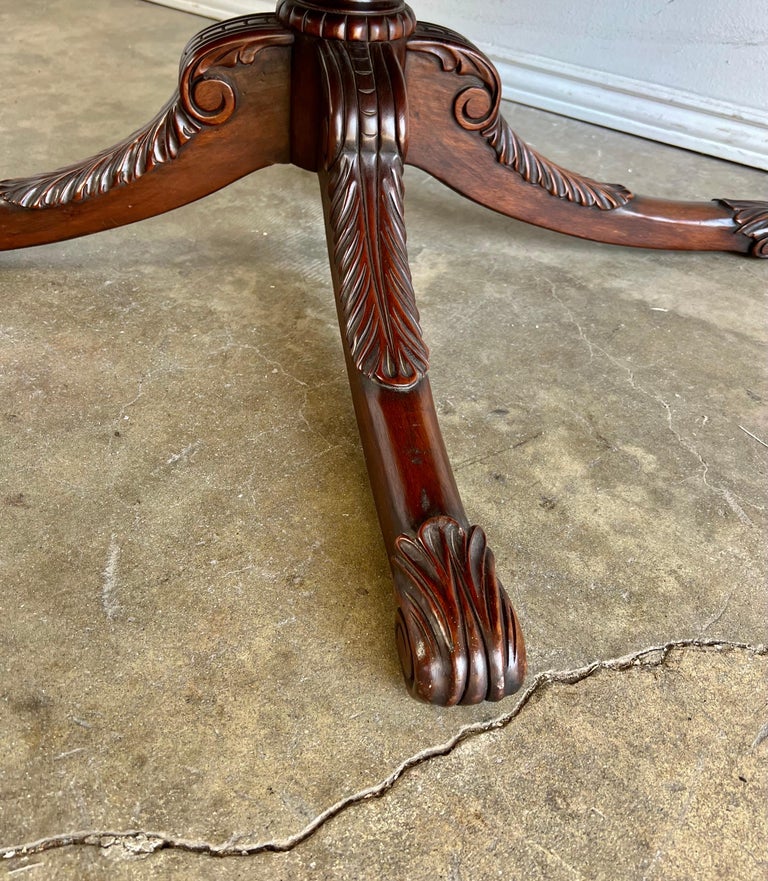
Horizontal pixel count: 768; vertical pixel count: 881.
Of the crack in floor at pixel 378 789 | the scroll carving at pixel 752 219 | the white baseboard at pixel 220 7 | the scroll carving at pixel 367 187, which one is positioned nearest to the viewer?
the crack in floor at pixel 378 789

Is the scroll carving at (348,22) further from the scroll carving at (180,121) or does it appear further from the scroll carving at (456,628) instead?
the scroll carving at (456,628)

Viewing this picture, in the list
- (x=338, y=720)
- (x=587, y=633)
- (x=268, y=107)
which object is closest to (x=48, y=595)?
(x=338, y=720)

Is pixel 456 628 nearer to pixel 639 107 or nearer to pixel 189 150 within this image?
pixel 189 150

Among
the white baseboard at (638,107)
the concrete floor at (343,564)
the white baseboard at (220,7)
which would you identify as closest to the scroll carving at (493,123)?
the concrete floor at (343,564)

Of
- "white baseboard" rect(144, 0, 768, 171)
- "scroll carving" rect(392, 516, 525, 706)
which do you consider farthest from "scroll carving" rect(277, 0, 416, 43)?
"white baseboard" rect(144, 0, 768, 171)

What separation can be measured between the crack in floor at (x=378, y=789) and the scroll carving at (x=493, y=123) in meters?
0.58

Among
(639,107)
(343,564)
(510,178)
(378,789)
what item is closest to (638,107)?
(639,107)

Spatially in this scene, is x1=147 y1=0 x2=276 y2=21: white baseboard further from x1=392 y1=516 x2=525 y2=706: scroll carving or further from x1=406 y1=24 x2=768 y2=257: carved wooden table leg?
x1=392 y1=516 x2=525 y2=706: scroll carving

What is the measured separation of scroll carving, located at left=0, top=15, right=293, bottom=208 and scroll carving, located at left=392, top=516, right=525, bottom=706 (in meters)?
0.53

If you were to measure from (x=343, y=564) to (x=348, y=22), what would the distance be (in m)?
0.51

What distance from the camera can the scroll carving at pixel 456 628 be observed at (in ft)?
1.96

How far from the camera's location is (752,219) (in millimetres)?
1180

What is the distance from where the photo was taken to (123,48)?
179 centimetres

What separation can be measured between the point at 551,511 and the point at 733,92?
104 centimetres
